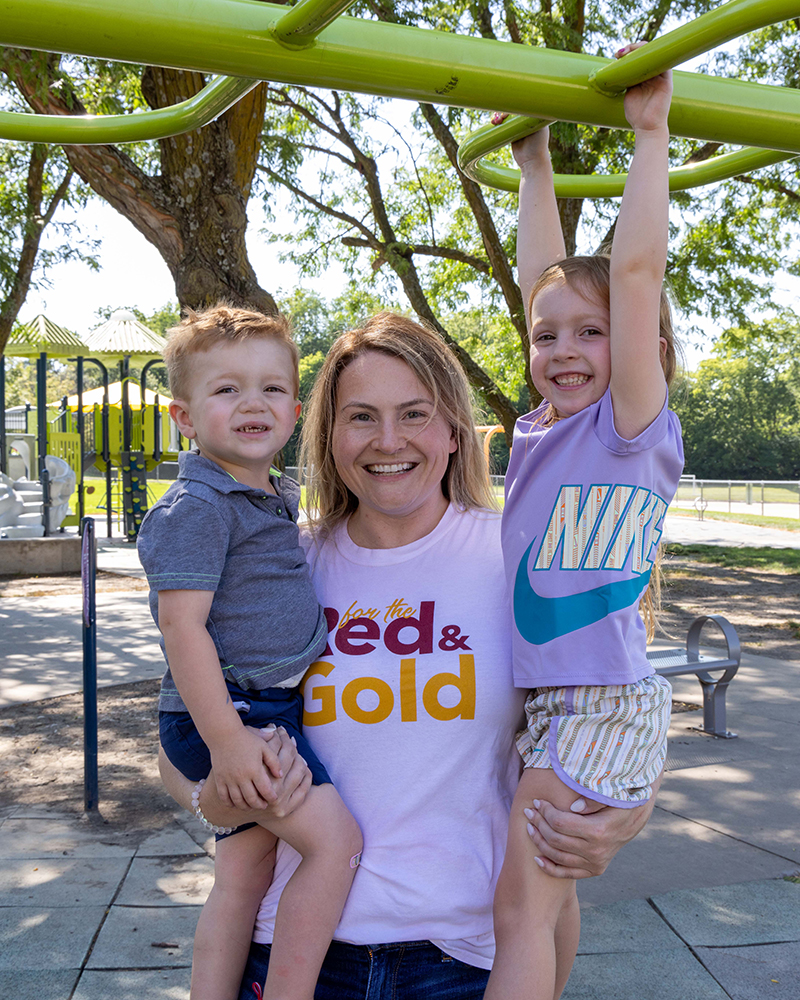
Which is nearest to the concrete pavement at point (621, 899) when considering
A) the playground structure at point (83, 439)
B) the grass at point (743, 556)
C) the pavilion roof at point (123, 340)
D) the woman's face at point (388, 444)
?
the woman's face at point (388, 444)

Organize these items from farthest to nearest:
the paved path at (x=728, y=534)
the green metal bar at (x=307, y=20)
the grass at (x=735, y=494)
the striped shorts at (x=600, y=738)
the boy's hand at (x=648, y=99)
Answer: the grass at (x=735, y=494)
the paved path at (x=728, y=534)
the striped shorts at (x=600, y=738)
the boy's hand at (x=648, y=99)
the green metal bar at (x=307, y=20)

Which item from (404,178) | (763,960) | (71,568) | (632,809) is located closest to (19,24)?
(632,809)

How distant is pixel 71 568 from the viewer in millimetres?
12141

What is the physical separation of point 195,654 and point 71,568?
37.3 ft

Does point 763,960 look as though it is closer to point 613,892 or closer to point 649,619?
point 613,892

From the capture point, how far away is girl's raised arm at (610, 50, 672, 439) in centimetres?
144

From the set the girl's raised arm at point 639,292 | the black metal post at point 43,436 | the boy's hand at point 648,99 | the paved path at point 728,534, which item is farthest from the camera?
the paved path at point 728,534

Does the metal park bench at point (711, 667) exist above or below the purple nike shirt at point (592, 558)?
below

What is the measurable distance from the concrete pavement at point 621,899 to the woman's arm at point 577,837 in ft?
4.91

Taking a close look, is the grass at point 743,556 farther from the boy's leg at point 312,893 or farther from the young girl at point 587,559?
the boy's leg at point 312,893

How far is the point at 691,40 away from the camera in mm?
1037

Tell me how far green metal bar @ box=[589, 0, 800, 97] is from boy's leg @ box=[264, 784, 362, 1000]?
44.4 inches

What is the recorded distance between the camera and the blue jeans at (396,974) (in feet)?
4.74

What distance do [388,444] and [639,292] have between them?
1.59 ft
